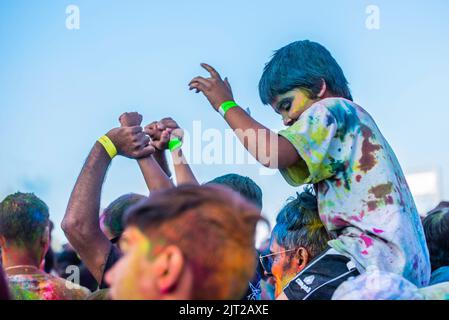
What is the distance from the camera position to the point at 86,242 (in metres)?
2.92

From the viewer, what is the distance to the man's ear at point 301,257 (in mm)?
3285

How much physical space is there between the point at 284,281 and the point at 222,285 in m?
1.81

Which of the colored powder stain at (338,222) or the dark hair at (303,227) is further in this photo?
the dark hair at (303,227)

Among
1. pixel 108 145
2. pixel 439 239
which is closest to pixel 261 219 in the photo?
pixel 108 145

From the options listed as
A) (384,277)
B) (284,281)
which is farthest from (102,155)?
(384,277)

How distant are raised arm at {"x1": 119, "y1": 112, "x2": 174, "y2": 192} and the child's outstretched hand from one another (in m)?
0.52

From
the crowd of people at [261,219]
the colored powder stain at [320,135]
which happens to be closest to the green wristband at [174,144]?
the crowd of people at [261,219]

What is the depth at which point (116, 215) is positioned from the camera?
3.50m

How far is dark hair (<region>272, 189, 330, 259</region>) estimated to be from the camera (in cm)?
327

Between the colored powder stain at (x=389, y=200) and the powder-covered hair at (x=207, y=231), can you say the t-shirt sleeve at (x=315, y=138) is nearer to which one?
the colored powder stain at (x=389, y=200)

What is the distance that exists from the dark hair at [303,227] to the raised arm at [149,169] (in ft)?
2.04

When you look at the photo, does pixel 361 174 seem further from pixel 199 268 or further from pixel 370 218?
pixel 199 268

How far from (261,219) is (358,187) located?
1.08 meters

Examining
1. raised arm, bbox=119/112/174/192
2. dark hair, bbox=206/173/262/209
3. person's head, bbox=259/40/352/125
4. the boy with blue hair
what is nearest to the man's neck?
raised arm, bbox=119/112/174/192
